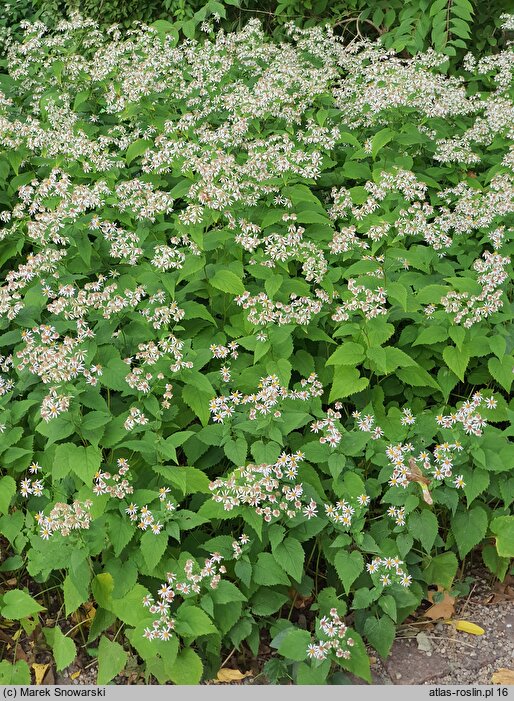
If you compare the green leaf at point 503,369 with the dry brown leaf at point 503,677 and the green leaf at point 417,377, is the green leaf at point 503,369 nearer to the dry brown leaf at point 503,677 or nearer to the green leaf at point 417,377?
the green leaf at point 417,377

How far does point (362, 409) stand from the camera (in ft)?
12.5

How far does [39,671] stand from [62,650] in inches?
11.0

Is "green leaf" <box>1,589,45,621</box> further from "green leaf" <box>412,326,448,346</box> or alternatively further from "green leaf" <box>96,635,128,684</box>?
"green leaf" <box>412,326,448,346</box>

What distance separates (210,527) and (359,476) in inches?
32.4

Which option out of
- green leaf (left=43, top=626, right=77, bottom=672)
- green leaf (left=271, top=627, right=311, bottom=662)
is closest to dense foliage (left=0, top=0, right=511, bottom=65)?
green leaf (left=271, top=627, right=311, bottom=662)

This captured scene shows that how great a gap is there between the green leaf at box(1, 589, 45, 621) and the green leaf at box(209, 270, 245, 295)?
1923mm

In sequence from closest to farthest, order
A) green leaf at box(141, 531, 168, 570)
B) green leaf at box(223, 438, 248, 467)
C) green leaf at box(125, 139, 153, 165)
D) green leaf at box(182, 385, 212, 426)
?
1. green leaf at box(141, 531, 168, 570)
2. green leaf at box(223, 438, 248, 467)
3. green leaf at box(182, 385, 212, 426)
4. green leaf at box(125, 139, 153, 165)

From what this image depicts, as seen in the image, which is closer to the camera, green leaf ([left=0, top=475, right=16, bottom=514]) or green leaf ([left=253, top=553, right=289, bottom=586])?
green leaf ([left=253, top=553, right=289, bottom=586])

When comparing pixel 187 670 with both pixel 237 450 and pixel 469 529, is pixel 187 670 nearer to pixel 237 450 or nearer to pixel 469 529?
pixel 237 450

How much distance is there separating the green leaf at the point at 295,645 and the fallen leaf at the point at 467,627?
2.85ft

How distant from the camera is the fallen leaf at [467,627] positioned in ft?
10.6

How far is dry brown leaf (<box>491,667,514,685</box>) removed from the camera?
3.00 metres

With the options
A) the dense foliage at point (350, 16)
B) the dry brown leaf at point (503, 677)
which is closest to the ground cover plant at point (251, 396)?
the dry brown leaf at point (503, 677)

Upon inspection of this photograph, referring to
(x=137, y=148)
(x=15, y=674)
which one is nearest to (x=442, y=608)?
(x=15, y=674)
